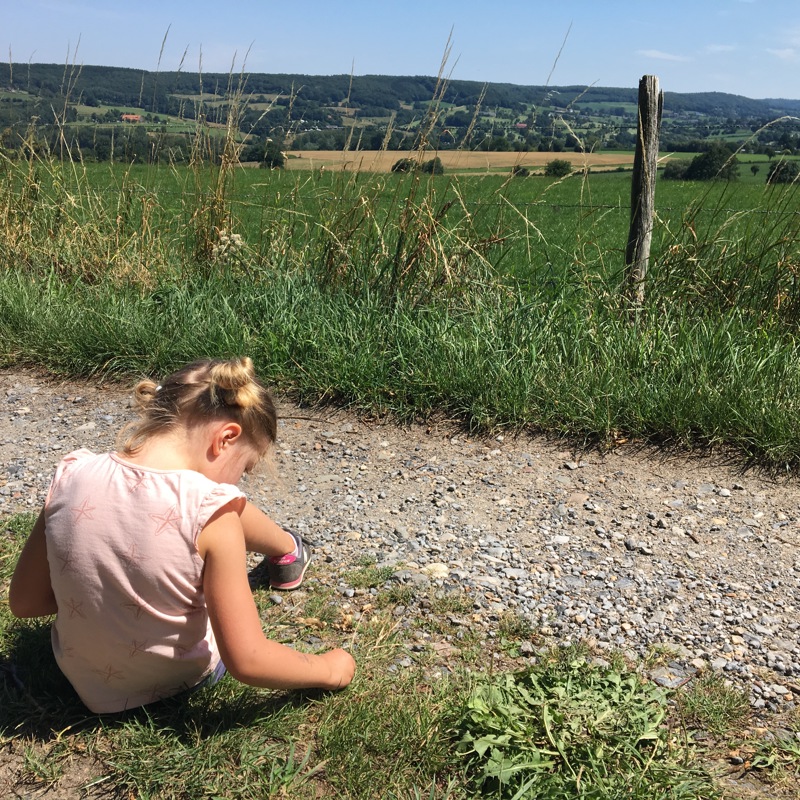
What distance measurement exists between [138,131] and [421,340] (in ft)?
11.8

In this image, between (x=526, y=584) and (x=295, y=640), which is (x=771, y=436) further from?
(x=295, y=640)

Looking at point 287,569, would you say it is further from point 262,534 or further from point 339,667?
point 339,667

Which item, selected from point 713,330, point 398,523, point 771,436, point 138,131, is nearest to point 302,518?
point 398,523

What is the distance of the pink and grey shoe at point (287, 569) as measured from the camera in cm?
277

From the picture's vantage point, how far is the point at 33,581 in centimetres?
205

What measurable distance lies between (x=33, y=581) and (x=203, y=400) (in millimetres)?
654

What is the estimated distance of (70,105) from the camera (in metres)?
6.67

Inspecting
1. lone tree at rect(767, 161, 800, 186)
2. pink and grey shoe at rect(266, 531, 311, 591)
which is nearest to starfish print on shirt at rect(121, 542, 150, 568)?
pink and grey shoe at rect(266, 531, 311, 591)

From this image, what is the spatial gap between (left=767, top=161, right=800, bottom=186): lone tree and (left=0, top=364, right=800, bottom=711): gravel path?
2318 mm

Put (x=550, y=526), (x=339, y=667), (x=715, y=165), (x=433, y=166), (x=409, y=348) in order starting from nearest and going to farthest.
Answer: (x=339, y=667) → (x=550, y=526) → (x=409, y=348) → (x=433, y=166) → (x=715, y=165)

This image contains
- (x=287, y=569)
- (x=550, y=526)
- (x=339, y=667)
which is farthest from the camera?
(x=550, y=526)

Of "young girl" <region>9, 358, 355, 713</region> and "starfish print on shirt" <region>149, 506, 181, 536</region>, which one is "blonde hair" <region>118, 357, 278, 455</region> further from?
"starfish print on shirt" <region>149, 506, 181, 536</region>

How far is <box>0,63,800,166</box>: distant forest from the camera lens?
5.18m

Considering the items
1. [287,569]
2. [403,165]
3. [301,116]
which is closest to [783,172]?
[403,165]
